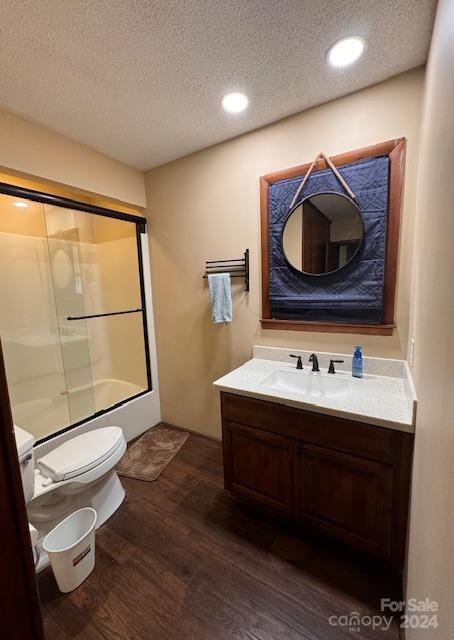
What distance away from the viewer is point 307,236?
1784 millimetres

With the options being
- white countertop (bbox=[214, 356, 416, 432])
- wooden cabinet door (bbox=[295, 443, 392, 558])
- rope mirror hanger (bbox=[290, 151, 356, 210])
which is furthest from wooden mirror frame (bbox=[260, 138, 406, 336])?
wooden cabinet door (bbox=[295, 443, 392, 558])

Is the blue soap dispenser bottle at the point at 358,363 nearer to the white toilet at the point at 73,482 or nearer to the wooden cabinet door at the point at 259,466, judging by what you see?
the wooden cabinet door at the point at 259,466

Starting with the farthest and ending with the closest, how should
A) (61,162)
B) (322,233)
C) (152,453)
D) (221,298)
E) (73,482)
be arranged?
(152,453)
(221,298)
(61,162)
(322,233)
(73,482)

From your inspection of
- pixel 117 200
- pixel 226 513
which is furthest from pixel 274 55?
pixel 226 513

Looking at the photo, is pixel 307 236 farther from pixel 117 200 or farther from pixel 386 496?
pixel 117 200

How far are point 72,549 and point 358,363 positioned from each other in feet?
5.79

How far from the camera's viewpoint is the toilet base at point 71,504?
1460mm

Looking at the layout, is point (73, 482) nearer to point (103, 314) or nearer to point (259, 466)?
point (259, 466)

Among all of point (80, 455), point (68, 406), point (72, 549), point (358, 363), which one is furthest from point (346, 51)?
point (68, 406)

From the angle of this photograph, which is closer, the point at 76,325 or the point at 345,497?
the point at 345,497

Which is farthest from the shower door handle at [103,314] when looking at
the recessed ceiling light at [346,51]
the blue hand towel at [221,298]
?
the recessed ceiling light at [346,51]

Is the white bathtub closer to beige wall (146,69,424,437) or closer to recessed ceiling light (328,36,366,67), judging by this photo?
beige wall (146,69,424,437)

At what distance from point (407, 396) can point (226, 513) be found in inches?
50.4

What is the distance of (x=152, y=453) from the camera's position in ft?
7.55
